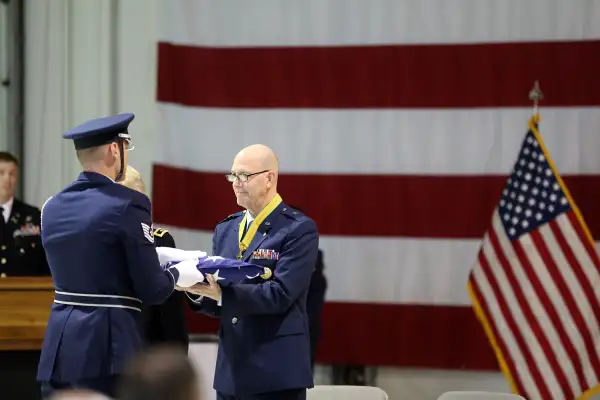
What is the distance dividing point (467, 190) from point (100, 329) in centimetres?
267

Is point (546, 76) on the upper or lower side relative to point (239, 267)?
upper

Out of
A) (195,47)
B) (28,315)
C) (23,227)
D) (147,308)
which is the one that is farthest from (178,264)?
(195,47)

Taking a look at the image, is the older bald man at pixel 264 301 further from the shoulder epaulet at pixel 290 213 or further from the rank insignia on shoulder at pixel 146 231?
the rank insignia on shoulder at pixel 146 231

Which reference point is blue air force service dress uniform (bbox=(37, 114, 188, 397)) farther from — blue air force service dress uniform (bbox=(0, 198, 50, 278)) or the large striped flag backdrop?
the large striped flag backdrop

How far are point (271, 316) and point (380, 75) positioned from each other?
2.28 metres

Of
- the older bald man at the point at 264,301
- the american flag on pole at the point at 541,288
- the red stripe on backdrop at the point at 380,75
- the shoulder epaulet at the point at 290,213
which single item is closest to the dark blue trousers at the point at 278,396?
the older bald man at the point at 264,301

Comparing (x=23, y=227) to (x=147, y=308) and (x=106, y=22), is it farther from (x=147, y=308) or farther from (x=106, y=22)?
(x=147, y=308)

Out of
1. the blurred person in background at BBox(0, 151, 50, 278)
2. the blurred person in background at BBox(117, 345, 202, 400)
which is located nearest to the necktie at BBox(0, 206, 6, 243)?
the blurred person in background at BBox(0, 151, 50, 278)

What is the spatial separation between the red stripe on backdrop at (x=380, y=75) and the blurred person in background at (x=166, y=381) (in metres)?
3.58

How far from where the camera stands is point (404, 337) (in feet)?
16.3

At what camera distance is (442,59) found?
4930 millimetres

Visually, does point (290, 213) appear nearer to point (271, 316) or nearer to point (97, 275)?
point (271, 316)

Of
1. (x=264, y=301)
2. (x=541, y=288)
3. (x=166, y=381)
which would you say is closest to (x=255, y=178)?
(x=264, y=301)

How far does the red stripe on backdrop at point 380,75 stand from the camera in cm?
481
